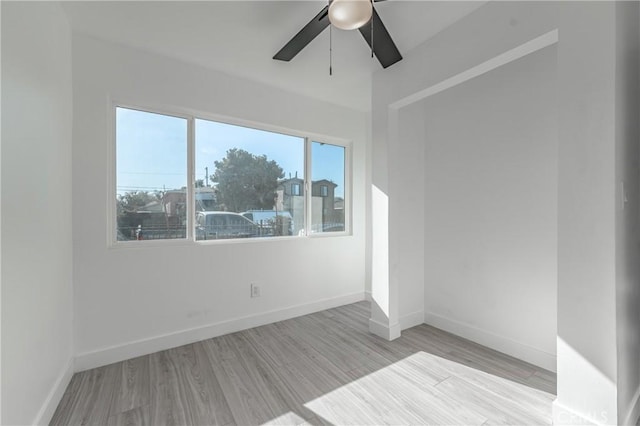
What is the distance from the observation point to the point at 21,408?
137 centimetres

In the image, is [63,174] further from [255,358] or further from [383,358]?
[383,358]

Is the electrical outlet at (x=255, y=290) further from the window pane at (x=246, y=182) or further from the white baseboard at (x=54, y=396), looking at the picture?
the white baseboard at (x=54, y=396)

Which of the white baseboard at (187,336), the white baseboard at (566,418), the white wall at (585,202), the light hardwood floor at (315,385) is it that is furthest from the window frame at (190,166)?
the white baseboard at (566,418)

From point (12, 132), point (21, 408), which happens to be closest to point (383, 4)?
point (12, 132)

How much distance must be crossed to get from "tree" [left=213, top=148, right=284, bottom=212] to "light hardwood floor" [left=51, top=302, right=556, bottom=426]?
4.54 ft

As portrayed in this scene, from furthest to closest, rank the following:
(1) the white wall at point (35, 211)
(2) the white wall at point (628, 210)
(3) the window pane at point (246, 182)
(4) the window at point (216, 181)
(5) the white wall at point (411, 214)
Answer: (5) the white wall at point (411, 214) < (3) the window pane at point (246, 182) < (4) the window at point (216, 181) < (2) the white wall at point (628, 210) < (1) the white wall at point (35, 211)

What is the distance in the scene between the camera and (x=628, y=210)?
151 centimetres

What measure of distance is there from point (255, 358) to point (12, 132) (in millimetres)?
2119

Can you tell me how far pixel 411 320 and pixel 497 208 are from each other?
56.7 inches

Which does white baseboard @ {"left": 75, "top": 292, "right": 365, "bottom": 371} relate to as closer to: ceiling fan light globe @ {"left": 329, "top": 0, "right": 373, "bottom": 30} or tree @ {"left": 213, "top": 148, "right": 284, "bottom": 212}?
tree @ {"left": 213, "top": 148, "right": 284, "bottom": 212}

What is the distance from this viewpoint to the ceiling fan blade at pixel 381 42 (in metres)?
1.85

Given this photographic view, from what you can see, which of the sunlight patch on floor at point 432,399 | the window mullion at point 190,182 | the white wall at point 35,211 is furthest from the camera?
the window mullion at point 190,182

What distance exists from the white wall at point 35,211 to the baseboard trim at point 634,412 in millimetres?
3033

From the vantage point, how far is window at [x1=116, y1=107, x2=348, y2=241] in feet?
8.11
